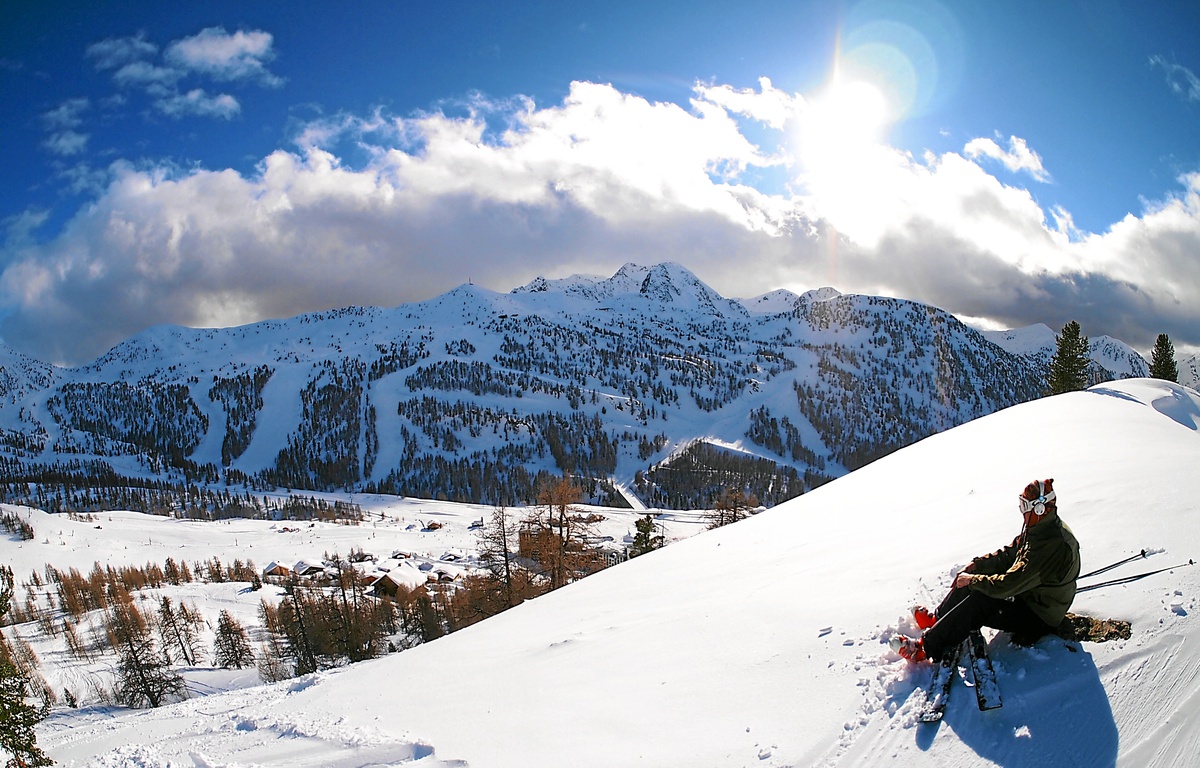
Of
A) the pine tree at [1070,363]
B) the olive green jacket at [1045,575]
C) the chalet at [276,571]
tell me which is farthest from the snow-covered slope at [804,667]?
the chalet at [276,571]

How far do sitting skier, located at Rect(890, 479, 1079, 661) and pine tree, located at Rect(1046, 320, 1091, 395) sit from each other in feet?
179

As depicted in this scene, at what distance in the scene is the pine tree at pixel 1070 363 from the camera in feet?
157

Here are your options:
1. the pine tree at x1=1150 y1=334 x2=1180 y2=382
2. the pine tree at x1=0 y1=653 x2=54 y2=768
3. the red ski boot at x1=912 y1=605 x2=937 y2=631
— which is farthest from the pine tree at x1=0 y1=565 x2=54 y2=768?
the pine tree at x1=1150 y1=334 x2=1180 y2=382

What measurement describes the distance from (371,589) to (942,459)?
7656 cm

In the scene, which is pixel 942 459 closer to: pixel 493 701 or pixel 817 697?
pixel 817 697

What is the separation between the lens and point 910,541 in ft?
30.1

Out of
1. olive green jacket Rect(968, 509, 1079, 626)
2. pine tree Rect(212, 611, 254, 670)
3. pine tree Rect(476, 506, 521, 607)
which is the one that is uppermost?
olive green jacket Rect(968, 509, 1079, 626)

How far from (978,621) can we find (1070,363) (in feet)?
188

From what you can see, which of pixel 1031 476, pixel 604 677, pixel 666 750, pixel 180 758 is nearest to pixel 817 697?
pixel 666 750

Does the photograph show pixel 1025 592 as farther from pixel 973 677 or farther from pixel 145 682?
pixel 145 682

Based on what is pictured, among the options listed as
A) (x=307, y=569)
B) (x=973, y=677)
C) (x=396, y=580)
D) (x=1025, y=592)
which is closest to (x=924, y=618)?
(x=973, y=677)

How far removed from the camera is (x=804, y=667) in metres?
6.21

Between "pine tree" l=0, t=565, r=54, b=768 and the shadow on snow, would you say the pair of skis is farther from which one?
"pine tree" l=0, t=565, r=54, b=768

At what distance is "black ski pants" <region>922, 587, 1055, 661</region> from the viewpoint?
528 cm
